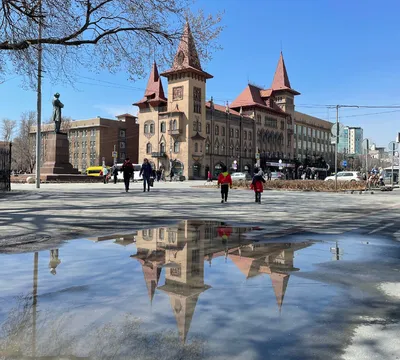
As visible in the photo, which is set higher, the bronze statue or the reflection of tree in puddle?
the bronze statue

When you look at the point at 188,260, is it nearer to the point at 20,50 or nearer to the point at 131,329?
the point at 131,329

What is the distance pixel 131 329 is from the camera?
3.10 m

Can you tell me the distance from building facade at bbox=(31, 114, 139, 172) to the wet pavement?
93.2 m

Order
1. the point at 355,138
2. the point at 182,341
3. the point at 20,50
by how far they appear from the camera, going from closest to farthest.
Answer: the point at 182,341 < the point at 20,50 < the point at 355,138

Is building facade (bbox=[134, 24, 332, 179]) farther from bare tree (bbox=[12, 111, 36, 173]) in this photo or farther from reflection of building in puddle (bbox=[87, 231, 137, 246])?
reflection of building in puddle (bbox=[87, 231, 137, 246])

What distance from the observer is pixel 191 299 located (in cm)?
381

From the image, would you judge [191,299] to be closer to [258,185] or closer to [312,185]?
[258,185]

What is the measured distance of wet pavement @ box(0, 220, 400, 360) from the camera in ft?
9.31

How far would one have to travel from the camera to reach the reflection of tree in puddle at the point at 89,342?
269cm

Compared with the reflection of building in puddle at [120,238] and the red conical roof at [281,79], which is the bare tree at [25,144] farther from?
the reflection of building in puddle at [120,238]

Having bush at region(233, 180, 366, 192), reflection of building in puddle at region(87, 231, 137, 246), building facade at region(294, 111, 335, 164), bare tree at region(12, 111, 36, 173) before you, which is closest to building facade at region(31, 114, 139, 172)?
bare tree at region(12, 111, 36, 173)

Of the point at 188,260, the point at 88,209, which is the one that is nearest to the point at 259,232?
the point at 188,260

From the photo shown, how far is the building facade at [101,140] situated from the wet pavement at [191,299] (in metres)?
93.2

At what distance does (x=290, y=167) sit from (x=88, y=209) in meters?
88.7
